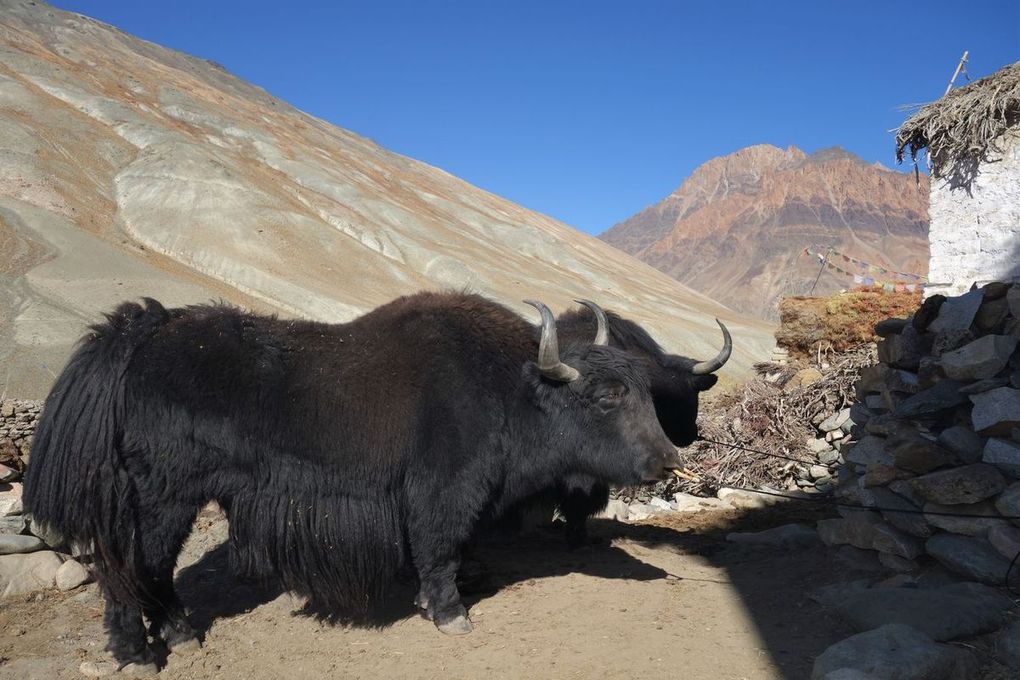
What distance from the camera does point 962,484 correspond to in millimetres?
4250

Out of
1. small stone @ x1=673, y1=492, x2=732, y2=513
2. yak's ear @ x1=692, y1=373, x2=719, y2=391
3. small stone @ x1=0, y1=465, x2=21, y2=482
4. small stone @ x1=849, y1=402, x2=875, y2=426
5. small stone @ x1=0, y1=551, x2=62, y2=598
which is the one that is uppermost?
small stone @ x1=849, y1=402, x2=875, y2=426

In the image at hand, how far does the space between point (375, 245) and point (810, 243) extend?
7315cm

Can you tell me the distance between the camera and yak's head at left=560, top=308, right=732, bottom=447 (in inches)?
258

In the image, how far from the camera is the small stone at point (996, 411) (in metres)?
4.12

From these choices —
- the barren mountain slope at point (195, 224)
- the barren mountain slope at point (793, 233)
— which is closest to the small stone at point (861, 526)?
the barren mountain slope at point (195, 224)

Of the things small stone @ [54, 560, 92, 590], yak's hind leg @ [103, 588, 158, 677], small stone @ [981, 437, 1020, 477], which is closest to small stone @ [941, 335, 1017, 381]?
small stone @ [981, 437, 1020, 477]

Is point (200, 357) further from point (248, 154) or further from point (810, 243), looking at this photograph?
point (810, 243)

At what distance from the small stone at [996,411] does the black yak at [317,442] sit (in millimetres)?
1694

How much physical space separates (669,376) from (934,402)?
7.51 ft

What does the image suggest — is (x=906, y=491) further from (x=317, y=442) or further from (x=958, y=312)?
(x=317, y=442)

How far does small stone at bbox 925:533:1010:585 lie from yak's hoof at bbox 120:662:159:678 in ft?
14.3

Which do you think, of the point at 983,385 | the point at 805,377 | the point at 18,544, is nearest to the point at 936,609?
the point at 983,385

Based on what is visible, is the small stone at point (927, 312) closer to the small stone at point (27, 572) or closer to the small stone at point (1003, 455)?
the small stone at point (1003, 455)

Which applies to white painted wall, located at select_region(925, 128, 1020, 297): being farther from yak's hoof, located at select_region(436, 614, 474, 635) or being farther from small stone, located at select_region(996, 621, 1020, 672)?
yak's hoof, located at select_region(436, 614, 474, 635)
